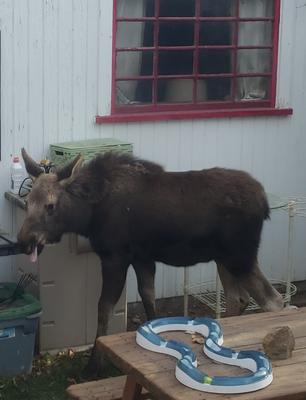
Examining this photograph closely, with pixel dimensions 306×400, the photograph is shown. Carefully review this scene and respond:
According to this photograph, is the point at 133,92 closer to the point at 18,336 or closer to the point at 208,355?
the point at 18,336

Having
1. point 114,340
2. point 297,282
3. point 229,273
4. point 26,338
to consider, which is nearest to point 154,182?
point 229,273

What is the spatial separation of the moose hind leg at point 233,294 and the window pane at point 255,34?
7.38 feet

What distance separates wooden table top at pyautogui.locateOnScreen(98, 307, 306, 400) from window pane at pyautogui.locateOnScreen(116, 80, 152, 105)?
3.02 m

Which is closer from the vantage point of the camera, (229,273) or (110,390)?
(110,390)

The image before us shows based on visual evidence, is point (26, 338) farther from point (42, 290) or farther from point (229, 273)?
point (229, 273)

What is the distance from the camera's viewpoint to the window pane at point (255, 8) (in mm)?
8008

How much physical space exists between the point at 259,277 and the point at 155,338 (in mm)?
2264

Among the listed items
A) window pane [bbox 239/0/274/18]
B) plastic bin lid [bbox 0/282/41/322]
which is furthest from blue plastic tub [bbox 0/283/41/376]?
window pane [bbox 239/0/274/18]

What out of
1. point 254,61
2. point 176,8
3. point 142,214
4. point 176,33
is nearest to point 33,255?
point 142,214

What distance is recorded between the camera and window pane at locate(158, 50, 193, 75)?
7785 mm

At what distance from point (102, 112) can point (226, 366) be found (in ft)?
11.7

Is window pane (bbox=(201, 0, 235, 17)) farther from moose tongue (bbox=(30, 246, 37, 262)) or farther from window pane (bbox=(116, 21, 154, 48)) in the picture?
moose tongue (bbox=(30, 246, 37, 262))

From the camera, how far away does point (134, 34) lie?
7.62 meters

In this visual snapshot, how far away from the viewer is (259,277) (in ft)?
22.0
